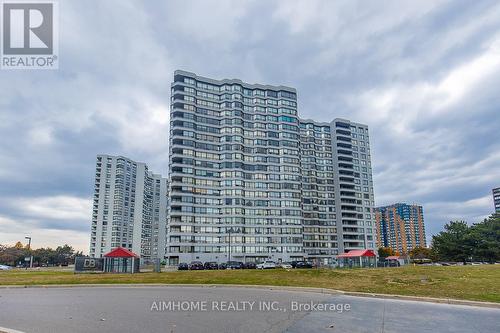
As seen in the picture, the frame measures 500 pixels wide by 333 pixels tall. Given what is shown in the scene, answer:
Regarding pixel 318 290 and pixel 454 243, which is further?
pixel 454 243

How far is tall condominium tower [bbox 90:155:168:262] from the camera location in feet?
501

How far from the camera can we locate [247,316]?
1206 centimetres

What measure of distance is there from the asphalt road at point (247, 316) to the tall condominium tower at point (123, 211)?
13805 cm

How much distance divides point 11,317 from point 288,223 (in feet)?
315

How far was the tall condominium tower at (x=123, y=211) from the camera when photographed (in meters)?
153

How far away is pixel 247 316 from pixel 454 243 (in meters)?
80.0

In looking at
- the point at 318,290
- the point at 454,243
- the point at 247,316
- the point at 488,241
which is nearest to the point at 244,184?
the point at 454,243

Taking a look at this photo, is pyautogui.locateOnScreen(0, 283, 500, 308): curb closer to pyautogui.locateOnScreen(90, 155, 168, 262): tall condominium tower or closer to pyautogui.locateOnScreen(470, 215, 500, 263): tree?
pyautogui.locateOnScreen(470, 215, 500, 263): tree

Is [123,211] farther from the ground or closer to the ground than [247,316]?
farther from the ground

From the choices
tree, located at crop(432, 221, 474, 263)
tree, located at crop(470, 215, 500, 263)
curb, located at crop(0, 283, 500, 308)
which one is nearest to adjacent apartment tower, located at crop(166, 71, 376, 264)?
tree, located at crop(432, 221, 474, 263)

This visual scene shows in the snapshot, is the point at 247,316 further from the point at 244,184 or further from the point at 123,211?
the point at 123,211

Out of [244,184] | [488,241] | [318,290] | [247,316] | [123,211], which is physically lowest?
[318,290]

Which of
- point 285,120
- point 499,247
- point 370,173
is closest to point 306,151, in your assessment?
point 285,120

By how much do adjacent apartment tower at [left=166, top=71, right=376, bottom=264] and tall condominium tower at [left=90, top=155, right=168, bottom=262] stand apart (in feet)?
193
